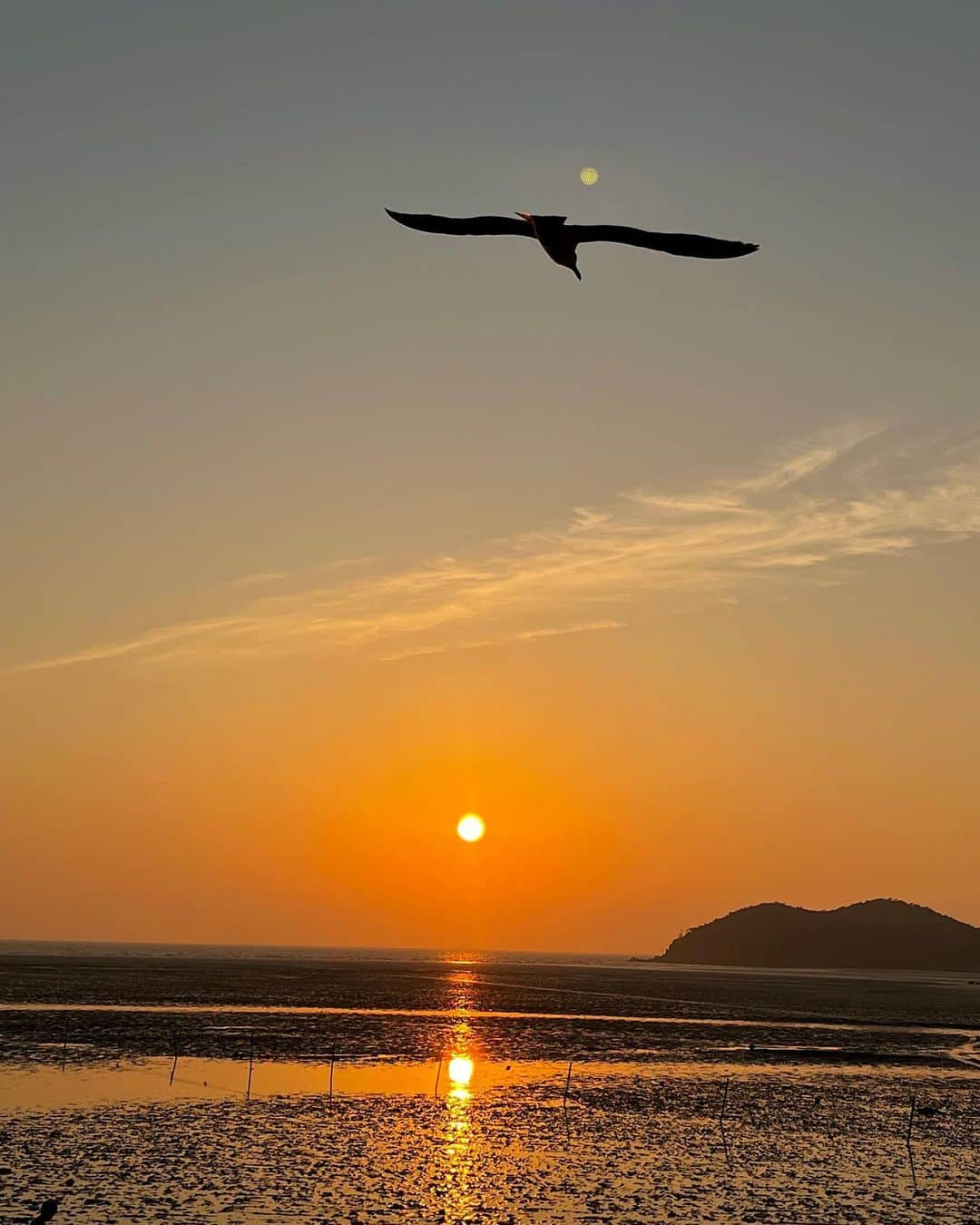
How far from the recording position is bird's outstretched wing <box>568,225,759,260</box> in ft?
35.7

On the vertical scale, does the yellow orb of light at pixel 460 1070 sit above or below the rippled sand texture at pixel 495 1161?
above

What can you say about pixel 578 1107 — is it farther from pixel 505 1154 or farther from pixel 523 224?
pixel 523 224

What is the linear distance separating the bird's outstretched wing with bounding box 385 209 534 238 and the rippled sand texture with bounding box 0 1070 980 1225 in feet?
73.7

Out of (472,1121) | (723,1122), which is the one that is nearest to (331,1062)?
(472,1121)

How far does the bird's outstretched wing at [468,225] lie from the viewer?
11.4 meters

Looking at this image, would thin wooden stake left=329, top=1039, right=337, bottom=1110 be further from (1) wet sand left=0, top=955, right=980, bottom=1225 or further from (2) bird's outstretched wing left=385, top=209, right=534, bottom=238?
(2) bird's outstretched wing left=385, top=209, right=534, bottom=238

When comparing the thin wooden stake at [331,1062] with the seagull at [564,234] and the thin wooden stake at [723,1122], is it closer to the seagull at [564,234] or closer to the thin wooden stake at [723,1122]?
the thin wooden stake at [723,1122]

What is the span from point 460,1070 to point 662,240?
48.5 m

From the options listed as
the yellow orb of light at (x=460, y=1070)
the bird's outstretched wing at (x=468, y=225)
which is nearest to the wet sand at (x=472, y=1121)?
the yellow orb of light at (x=460, y=1070)

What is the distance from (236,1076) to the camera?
49.6 meters

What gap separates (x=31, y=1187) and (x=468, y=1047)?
125ft

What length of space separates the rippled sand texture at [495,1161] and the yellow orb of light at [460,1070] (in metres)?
3.51

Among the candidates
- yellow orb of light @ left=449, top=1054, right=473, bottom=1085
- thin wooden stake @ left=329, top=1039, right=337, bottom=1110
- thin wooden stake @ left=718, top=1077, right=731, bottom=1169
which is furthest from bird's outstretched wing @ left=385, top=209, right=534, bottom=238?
yellow orb of light @ left=449, top=1054, right=473, bottom=1085

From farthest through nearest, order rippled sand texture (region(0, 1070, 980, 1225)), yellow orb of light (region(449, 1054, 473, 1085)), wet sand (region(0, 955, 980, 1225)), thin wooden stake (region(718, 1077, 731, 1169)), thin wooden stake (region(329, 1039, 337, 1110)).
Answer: yellow orb of light (region(449, 1054, 473, 1085))
thin wooden stake (region(329, 1039, 337, 1110))
thin wooden stake (region(718, 1077, 731, 1169))
wet sand (region(0, 955, 980, 1225))
rippled sand texture (region(0, 1070, 980, 1225))
